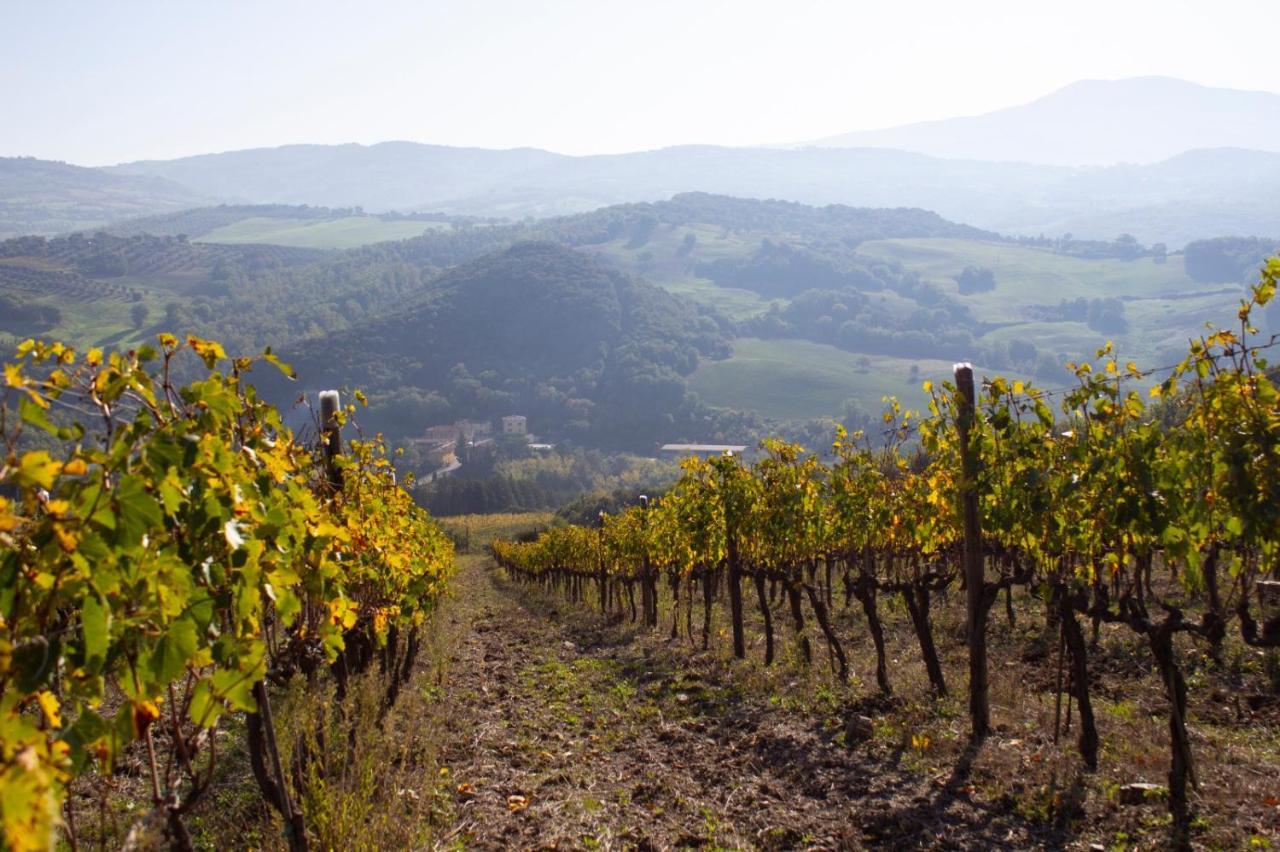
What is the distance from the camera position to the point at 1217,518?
5.85 metres

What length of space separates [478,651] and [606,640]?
7.79ft

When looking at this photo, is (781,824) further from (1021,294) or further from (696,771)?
(1021,294)

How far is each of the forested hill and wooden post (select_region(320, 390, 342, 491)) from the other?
12361cm

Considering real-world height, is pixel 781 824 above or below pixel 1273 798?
below

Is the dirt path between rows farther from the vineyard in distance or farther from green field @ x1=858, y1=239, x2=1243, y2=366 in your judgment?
green field @ x1=858, y1=239, x2=1243, y2=366

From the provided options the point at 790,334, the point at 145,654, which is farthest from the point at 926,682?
the point at 790,334

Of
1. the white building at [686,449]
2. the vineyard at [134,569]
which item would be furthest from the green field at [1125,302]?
the vineyard at [134,569]

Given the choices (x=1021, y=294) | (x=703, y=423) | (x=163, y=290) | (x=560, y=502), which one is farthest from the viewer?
(x=1021, y=294)

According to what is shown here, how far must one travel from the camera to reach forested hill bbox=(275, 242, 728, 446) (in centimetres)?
13912

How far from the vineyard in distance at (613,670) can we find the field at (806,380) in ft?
361

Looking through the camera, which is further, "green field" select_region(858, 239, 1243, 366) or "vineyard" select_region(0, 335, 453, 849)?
"green field" select_region(858, 239, 1243, 366)

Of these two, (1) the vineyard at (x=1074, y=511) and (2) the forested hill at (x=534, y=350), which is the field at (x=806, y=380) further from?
(1) the vineyard at (x=1074, y=511)


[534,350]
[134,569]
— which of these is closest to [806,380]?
[534,350]

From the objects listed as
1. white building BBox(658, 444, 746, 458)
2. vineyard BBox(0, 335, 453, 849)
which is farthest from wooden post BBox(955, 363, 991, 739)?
white building BBox(658, 444, 746, 458)
